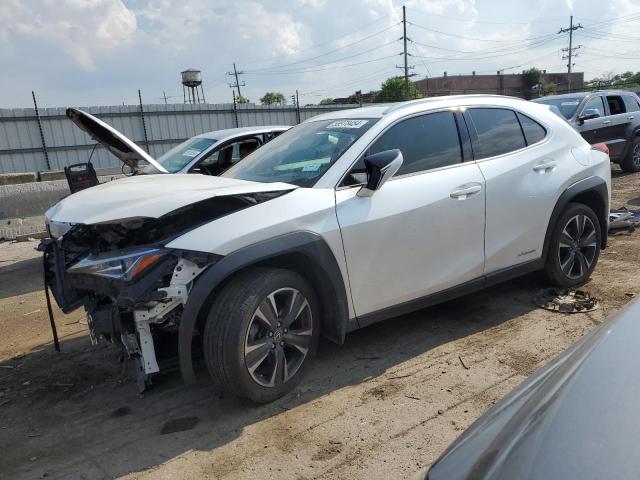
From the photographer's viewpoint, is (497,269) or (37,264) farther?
(37,264)

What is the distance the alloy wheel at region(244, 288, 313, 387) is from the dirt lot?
0.69 feet

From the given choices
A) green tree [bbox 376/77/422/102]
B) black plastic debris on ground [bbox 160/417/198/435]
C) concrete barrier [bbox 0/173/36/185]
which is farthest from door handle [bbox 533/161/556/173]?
green tree [bbox 376/77/422/102]

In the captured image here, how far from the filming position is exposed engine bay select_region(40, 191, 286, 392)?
2.86m

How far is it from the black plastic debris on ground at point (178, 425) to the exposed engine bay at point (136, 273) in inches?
11.1

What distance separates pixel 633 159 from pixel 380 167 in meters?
11.5

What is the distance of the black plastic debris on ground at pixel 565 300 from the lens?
173 inches

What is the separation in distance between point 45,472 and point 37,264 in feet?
18.4

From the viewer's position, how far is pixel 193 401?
3346 millimetres

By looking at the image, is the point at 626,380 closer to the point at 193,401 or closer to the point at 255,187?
the point at 255,187

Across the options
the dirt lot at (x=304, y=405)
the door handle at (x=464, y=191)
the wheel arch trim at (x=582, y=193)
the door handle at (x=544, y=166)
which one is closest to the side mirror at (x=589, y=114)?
the wheel arch trim at (x=582, y=193)

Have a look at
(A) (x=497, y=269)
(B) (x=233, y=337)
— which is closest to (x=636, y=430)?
(B) (x=233, y=337)

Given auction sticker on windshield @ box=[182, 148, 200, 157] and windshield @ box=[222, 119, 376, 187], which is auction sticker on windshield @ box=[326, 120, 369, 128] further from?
auction sticker on windshield @ box=[182, 148, 200, 157]

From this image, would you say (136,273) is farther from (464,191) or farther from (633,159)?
(633,159)

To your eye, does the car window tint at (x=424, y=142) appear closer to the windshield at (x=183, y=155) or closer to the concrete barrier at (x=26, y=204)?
the windshield at (x=183, y=155)
